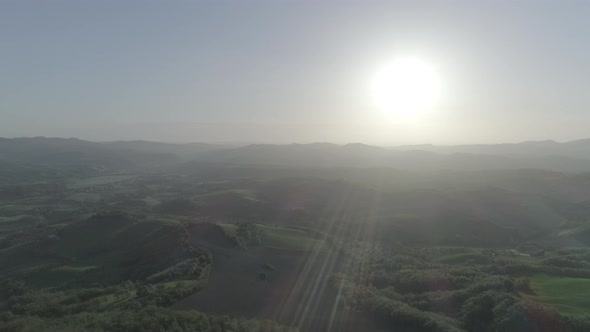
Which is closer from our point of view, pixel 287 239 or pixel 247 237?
pixel 247 237

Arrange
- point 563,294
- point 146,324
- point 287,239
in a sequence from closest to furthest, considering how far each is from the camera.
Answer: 1. point 146,324
2. point 563,294
3. point 287,239

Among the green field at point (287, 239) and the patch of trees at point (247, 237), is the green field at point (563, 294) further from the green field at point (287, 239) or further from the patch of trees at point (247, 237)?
the patch of trees at point (247, 237)

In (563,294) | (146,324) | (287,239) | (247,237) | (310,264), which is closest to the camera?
(146,324)

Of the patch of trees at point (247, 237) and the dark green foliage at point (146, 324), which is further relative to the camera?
the patch of trees at point (247, 237)

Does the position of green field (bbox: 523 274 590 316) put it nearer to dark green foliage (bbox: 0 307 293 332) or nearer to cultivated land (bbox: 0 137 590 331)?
cultivated land (bbox: 0 137 590 331)

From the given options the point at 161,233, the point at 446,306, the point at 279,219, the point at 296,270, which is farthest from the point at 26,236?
the point at 446,306

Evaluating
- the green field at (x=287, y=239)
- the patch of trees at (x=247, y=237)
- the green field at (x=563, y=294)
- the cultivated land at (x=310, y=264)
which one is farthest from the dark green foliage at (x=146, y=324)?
the green field at (x=287, y=239)

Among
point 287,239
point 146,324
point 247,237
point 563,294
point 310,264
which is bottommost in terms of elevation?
point 310,264

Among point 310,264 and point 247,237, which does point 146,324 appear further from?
point 247,237

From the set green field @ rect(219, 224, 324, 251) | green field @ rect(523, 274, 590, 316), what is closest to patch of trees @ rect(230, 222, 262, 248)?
green field @ rect(219, 224, 324, 251)

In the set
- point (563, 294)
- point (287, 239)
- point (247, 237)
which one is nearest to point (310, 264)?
point (287, 239)
